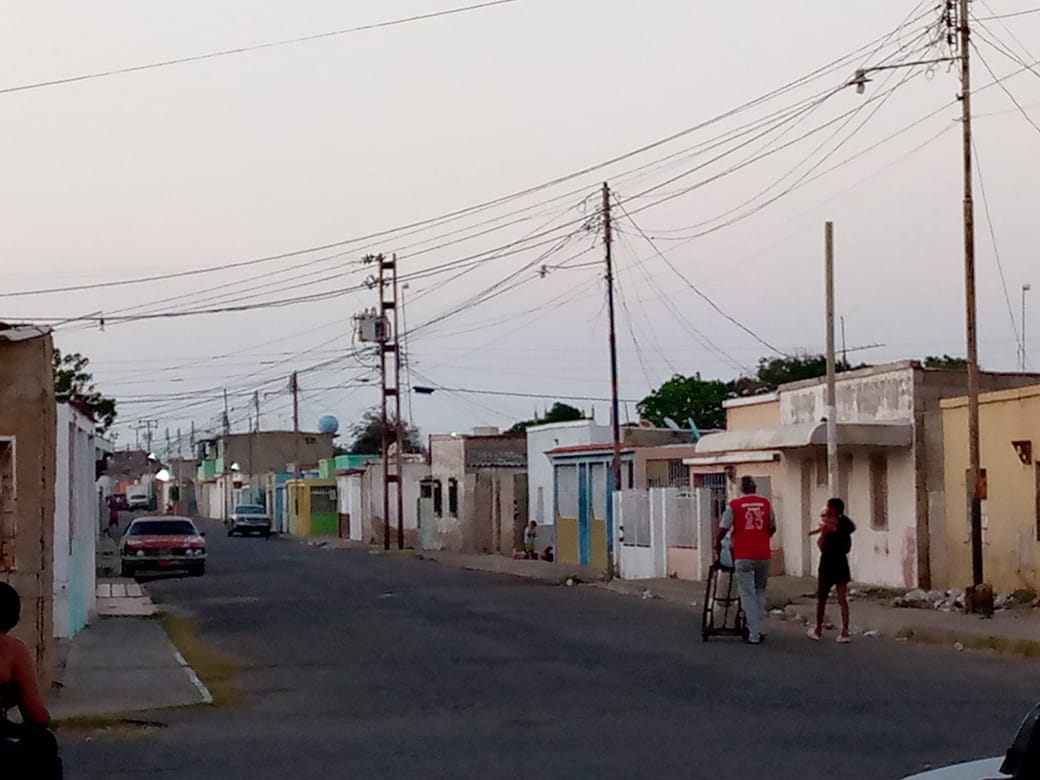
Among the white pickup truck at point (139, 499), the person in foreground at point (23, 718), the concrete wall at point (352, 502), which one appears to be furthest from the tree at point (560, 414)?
the person in foreground at point (23, 718)

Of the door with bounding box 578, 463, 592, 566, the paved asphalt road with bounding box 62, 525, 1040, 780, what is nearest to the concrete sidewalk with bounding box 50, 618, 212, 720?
the paved asphalt road with bounding box 62, 525, 1040, 780

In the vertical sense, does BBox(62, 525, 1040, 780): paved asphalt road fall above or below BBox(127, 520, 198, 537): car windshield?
below

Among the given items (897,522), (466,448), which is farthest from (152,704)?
(466,448)

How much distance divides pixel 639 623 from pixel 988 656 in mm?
6370

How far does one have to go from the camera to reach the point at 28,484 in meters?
15.6

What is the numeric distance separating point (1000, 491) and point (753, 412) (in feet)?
36.8

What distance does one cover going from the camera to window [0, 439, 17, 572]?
15.4 meters

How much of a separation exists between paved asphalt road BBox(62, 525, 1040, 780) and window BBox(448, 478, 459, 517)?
120ft

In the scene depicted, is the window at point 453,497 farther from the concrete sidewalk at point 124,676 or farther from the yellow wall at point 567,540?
the concrete sidewalk at point 124,676

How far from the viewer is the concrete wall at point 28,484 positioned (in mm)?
15352

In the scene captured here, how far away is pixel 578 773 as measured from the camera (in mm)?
10883

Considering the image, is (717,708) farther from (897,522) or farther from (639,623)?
(897,522)

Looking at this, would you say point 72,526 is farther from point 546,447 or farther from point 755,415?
point 546,447

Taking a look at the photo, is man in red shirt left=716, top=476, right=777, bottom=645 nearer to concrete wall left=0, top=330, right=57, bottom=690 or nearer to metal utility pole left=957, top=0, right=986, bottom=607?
metal utility pole left=957, top=0, right=986, bottom=607
